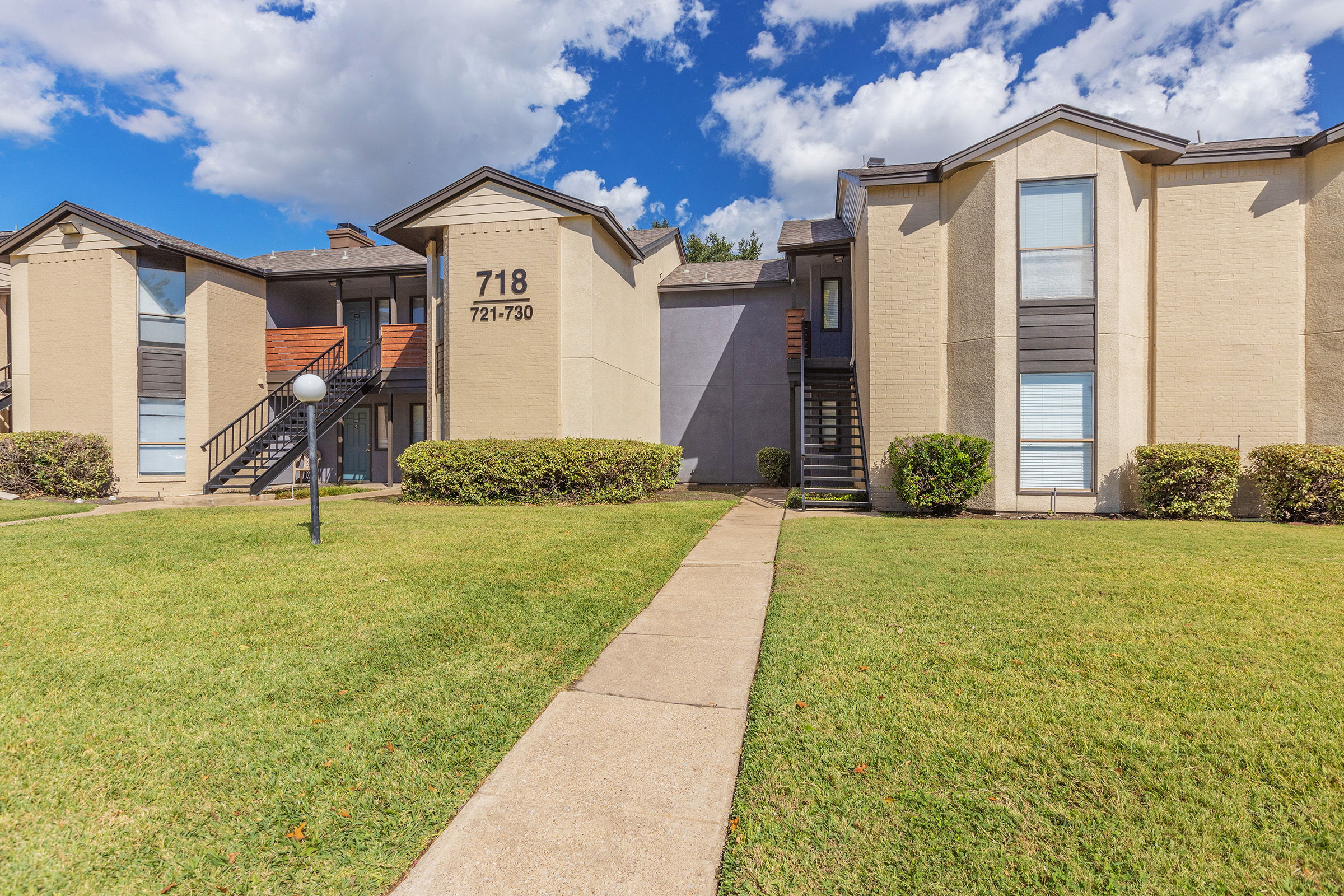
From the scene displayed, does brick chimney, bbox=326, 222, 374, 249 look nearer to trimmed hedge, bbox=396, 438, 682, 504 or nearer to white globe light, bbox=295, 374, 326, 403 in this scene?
trimmed hedge, bbox=396, 438, 682, 504

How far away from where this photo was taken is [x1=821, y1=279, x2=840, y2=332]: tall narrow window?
15.8 meters

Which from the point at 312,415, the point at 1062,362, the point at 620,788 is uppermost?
the point at 1062,362

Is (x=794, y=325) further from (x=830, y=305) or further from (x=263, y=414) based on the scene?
(x=263, y=414)

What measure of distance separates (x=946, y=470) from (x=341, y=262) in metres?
16.5

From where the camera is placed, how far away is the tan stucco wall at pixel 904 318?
1087 cm

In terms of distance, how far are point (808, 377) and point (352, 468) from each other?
13525 mm

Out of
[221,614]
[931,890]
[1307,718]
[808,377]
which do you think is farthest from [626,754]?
[808,377]

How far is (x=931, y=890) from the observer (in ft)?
5.91

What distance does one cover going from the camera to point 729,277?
1744cm

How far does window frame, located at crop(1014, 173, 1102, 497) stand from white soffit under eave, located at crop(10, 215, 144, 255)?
18.7m

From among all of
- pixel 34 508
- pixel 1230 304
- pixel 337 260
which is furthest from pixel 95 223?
pixel 1230 304

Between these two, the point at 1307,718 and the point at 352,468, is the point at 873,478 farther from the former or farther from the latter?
the point at 352,468

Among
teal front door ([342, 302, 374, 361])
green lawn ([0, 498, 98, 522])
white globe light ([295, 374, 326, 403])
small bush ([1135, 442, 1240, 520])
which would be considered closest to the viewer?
white globe light ([295, 374, 326, 403])

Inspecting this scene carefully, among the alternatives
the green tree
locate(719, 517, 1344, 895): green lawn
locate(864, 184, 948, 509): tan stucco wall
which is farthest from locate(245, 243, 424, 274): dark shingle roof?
the green tree
